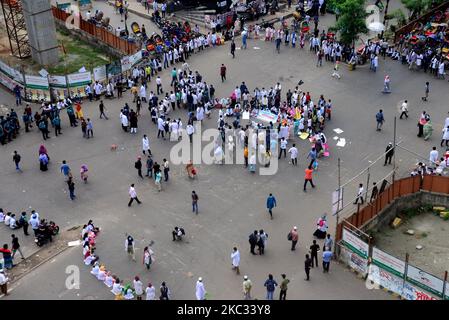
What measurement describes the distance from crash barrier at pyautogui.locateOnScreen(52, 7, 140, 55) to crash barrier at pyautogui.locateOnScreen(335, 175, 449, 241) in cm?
2033

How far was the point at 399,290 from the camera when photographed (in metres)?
23.9

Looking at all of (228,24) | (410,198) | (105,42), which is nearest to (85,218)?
(410,198)

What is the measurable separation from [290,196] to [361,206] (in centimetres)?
344

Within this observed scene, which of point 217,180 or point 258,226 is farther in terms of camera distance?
point 217,180

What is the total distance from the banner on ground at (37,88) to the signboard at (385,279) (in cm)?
2149

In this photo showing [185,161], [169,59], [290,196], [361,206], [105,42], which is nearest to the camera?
[361,206]

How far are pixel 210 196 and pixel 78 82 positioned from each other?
41.9 ft

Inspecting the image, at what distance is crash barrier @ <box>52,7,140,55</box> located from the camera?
4228cm

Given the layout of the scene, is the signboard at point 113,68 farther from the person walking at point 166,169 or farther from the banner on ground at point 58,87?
the person walking at point 166,169

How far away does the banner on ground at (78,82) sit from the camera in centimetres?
3769

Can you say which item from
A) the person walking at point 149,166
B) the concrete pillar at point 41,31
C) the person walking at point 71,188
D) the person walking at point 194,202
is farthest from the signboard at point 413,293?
the concrete pillar at point 41,31

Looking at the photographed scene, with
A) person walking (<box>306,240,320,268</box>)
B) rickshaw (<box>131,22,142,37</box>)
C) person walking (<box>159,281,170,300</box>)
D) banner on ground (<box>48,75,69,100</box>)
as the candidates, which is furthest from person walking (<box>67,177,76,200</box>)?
rickshaw (<box>131,22,142,37</box>)

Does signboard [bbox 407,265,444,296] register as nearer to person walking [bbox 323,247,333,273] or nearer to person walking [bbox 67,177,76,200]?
person walking [bbox 323,247,333,273]

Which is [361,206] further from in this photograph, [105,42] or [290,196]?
[105,42]
